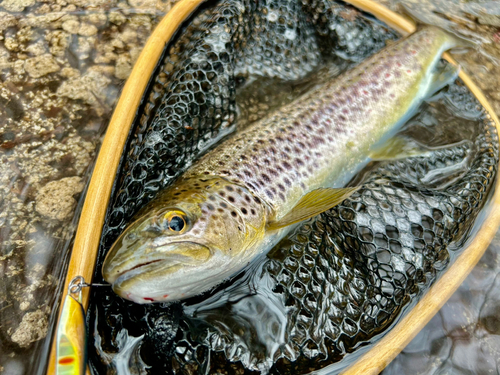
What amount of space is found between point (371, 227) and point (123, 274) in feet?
4.17

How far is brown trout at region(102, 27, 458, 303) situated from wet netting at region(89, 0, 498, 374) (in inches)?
6.4

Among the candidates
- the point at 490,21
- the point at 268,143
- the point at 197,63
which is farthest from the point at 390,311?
the point at 490,21

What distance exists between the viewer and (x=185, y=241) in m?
1.66

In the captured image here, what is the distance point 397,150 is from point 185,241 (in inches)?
66.6

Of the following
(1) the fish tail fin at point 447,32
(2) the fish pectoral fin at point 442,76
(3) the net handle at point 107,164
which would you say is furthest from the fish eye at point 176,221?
(1) the fish tail fin at point 447,32

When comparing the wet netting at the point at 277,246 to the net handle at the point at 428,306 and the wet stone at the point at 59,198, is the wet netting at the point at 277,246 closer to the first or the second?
the net handle at the point at 428,306

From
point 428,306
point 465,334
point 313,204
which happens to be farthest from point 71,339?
point 465,334

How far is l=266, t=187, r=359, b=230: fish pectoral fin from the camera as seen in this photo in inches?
74.0

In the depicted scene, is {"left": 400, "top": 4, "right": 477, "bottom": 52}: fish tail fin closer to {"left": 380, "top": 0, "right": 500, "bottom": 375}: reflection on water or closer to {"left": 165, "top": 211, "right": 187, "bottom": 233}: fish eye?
{"left": 380, "top": 0, "right": 500, "bottom": 375}: reflection on water

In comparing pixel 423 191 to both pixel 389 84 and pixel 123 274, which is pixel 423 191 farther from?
pixel 123 274

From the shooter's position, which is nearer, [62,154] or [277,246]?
[277,246]

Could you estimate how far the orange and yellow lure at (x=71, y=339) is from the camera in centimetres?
133

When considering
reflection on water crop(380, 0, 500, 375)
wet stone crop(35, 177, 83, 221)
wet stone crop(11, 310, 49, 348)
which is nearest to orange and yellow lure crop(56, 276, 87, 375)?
wet stone crop(11, 310, 49, 348)

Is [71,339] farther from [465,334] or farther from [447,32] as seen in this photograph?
[447,32]
